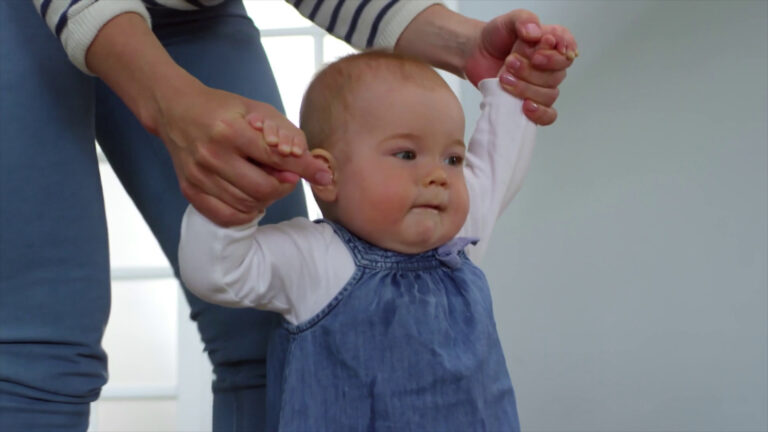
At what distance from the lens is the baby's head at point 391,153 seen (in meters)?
0.82

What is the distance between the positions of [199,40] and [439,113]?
0.29 metres

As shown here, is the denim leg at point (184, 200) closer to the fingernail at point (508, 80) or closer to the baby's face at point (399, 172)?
the baby's face at point (399, 172)

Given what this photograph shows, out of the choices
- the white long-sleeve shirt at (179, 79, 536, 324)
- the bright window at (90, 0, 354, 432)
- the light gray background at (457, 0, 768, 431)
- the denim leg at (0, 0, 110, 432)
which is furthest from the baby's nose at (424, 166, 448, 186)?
the bright window at (90, 0, 354, 432)

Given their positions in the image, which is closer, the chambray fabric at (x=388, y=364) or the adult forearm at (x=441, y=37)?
the chambray fabric at (x=388, y=364)

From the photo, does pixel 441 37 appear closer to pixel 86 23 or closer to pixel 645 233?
pixel 86 23

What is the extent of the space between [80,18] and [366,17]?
0.38 meters

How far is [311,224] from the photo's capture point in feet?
2.79

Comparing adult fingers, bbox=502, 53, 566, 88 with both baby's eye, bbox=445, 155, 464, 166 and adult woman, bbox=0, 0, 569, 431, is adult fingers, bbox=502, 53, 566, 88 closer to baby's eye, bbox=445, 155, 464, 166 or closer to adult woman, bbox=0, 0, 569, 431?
adult woman, bbox=0, 0, 569, 431

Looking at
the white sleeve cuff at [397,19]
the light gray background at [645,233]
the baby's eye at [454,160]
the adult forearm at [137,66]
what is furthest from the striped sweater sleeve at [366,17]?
the light gray background at [645,233]

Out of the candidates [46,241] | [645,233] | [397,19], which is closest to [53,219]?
[46,241]

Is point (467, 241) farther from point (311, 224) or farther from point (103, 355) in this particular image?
point (103, 355)

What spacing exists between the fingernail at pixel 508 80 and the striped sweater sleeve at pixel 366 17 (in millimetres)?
139

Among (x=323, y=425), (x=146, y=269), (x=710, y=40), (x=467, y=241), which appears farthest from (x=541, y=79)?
(x=146, y=269)

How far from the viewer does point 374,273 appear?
2.69 feet
